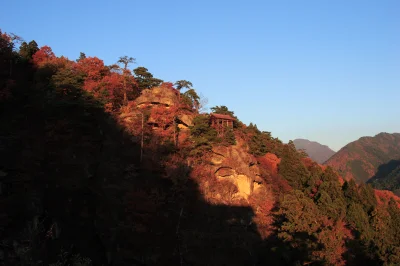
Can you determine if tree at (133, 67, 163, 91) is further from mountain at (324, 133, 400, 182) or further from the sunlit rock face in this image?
mountain at (324, 133, 400, 182)

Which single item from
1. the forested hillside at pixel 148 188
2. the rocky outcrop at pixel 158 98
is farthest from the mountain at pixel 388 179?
the rocky outcrop at pixel 158 98

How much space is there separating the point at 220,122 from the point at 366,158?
142098mm

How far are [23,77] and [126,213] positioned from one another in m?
18.6

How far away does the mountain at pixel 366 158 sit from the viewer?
138 meters

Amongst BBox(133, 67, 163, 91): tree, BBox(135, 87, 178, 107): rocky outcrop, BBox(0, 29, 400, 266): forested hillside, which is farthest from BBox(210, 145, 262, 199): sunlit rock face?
BBox(133, 67, 163, 91): tree

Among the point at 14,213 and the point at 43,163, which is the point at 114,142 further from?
the point at 14,213

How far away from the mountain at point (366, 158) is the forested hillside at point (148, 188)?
110837 millimetres

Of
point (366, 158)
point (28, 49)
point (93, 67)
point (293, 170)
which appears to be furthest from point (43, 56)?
point (366, 158)

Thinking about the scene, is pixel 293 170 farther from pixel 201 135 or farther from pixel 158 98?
pixel 158 98

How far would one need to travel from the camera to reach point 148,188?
24.9 m

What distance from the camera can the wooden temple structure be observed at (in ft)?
102

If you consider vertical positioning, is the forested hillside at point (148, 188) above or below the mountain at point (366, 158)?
below

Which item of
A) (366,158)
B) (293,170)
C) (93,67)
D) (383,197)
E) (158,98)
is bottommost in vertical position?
(383,197)

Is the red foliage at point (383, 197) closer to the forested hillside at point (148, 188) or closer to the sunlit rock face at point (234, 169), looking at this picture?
the forested hillside at point (148, 188)
